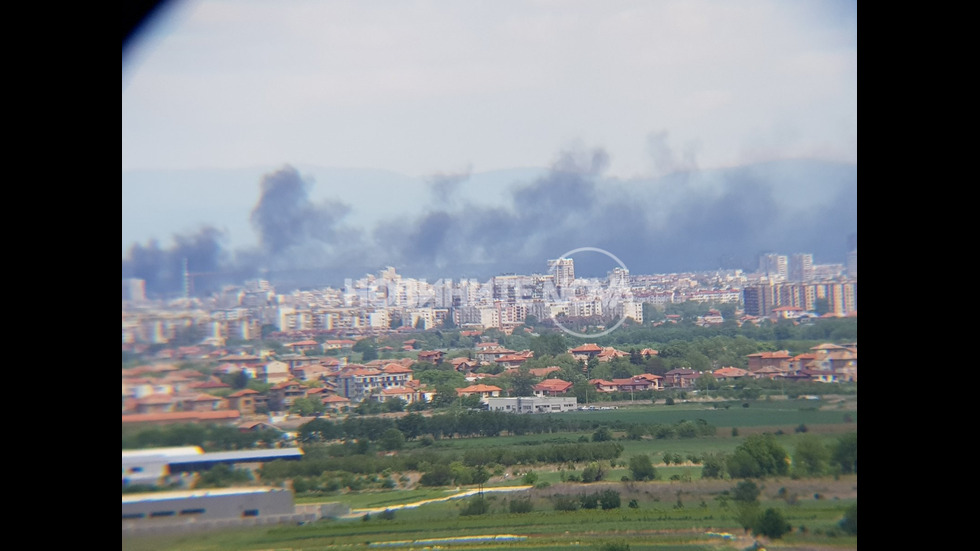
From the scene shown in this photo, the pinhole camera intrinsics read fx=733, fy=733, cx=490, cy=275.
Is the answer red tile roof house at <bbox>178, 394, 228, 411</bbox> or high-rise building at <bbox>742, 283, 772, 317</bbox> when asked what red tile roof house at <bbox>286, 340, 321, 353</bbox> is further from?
high-rise building at <bbox>742, 283, 772, 317</bbox>

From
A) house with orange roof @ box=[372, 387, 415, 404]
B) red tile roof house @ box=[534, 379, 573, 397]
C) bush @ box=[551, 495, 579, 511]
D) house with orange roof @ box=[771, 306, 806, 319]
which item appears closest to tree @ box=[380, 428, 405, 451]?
house with orange roof @ box=[372, 387, 415, 404]

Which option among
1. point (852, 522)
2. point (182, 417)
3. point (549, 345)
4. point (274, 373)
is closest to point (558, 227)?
point (549, 345)

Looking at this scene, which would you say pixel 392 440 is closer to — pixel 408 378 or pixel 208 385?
pixel 408 378

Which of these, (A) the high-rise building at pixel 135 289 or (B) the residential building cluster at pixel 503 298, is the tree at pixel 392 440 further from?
(A) the high-rise building at pixel 135 289

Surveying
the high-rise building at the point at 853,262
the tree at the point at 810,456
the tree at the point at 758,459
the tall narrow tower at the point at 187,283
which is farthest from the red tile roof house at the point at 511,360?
the high-rise building at the point at 853,262
